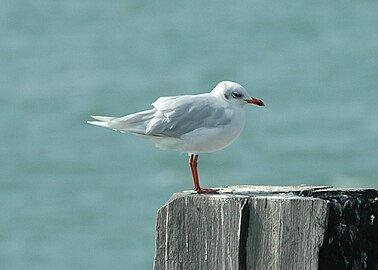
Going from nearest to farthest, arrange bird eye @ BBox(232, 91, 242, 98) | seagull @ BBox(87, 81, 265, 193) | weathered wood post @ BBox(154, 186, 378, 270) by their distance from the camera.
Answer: weathered wood post @ BBox(154, 186, 378, 270), seagull @ BBox(87, 81, 265, 193), bird eye @ BBox(232, 91, 242, 98)

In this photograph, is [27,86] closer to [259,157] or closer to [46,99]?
[46,99]

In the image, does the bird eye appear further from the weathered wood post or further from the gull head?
the weathered wood post

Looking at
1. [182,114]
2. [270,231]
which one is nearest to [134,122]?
[182,114]

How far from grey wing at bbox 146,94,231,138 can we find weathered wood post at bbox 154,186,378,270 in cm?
92

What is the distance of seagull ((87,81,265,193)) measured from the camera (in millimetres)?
4215

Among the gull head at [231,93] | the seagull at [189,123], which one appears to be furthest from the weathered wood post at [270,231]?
the gull head at [231,93]

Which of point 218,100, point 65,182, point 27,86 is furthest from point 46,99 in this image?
point 218,100

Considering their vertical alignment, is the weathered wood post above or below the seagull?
below

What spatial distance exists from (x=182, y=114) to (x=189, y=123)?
0.04 meters

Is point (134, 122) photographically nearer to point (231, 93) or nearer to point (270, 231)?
point (231, 93)

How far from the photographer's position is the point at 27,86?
66.8 feet

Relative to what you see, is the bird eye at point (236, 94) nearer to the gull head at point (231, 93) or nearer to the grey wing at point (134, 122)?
the gull head at point (231, 93)

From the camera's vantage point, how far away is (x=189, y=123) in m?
4.27

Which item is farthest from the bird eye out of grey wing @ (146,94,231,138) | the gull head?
grey wing @ (146,94,231,138)
